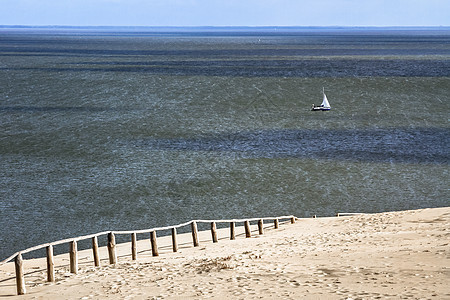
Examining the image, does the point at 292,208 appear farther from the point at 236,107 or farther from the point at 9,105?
the point at 9,105

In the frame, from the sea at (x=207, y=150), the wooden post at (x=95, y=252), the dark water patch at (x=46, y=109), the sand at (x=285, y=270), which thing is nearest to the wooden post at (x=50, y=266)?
the sand at (x=285, y=270)

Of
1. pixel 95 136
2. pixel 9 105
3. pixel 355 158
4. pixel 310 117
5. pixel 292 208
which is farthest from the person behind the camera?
pixel 9 105

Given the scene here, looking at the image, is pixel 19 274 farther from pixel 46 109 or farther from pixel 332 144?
pixel 46 109

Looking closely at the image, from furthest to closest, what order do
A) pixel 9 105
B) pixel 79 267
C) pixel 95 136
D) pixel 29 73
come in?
pixel 29 73 → pixel 9 105 → pixel 95 136 → pixel 79 267

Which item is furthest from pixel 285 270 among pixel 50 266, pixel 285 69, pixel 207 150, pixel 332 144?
pixel 285 69

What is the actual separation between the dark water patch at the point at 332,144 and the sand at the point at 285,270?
25.4 metres

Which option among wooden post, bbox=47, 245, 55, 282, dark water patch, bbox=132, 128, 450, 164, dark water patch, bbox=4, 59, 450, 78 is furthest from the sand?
dark water patch, bbox=4, 59, 450, 78

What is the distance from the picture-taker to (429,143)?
173ft

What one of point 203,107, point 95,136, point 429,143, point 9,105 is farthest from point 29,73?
point 429,143

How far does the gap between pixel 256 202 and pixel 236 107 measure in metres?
37.6

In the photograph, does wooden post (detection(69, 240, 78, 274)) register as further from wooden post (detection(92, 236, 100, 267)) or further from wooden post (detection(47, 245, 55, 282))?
wooden post (detection(92, 236, 100, 267))

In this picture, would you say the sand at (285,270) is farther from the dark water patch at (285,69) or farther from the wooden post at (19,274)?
the dark water patch at (285,69)

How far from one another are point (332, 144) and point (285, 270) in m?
36.9

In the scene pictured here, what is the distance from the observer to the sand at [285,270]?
14414 mm
